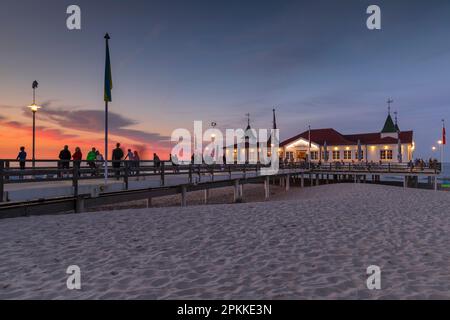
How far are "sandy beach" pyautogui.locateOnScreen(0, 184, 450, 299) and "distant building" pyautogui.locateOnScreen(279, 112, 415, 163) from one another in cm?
4107

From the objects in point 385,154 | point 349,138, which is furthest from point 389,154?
point 349,138

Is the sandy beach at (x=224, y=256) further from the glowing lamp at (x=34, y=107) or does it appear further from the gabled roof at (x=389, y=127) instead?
the gabled roof at (x=389, y=127)

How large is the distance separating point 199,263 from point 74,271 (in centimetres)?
233

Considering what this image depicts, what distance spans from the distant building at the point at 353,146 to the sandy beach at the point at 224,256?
1617 inches

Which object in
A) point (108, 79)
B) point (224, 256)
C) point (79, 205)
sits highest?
point (108, 79)

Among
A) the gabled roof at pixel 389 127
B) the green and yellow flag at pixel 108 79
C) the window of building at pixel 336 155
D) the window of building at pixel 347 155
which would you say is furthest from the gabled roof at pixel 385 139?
the green and yellow flag at pixel 108 79

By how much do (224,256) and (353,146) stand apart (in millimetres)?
51515

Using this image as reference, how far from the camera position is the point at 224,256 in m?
6.73

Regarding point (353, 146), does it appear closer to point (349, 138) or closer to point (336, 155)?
point (336, 155)

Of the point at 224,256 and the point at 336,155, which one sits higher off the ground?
the point at 336,155

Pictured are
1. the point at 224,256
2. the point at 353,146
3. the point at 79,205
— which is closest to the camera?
the point at 224,256
